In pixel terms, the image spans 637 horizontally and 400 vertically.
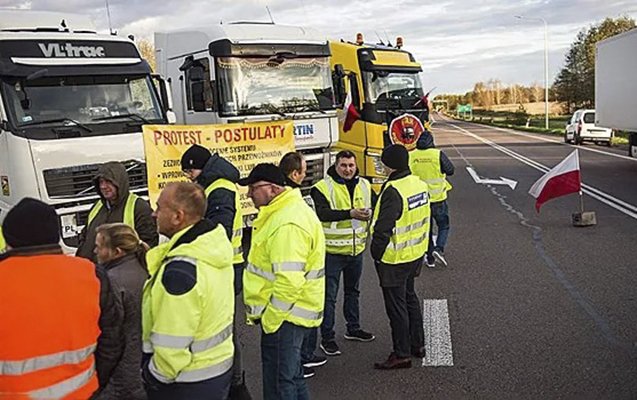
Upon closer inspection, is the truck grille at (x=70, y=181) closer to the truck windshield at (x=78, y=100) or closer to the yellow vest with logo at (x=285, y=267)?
the truck windshield at (x=78, y=100)

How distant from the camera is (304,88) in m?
12.0

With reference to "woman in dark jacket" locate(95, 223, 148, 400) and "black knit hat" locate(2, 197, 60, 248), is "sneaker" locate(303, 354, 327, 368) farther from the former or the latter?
"black knit hat" locate(2, 197, 60, 248)

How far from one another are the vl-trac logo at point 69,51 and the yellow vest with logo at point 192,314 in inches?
242

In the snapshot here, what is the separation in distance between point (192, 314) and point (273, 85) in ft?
28.3

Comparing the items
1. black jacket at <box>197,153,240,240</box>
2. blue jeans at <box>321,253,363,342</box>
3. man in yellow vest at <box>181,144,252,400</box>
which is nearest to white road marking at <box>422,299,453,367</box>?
blue jeans at <box>321,253,363,342</box>

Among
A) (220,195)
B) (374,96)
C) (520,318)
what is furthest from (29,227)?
(374,96)

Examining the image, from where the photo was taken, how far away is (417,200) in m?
6.09

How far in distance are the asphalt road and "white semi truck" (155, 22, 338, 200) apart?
2.72 meters

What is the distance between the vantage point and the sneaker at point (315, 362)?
19.9ft

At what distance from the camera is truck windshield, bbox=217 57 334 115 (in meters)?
11.2

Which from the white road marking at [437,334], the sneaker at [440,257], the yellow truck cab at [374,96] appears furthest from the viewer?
the yellow truck cab at [374,96]

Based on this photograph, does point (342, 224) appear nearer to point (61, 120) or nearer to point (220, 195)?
point (220, 195)

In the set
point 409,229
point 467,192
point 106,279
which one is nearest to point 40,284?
point 106,279

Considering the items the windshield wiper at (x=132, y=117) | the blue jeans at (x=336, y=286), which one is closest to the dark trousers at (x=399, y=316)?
the blue jeans at (x=336, y=286)
